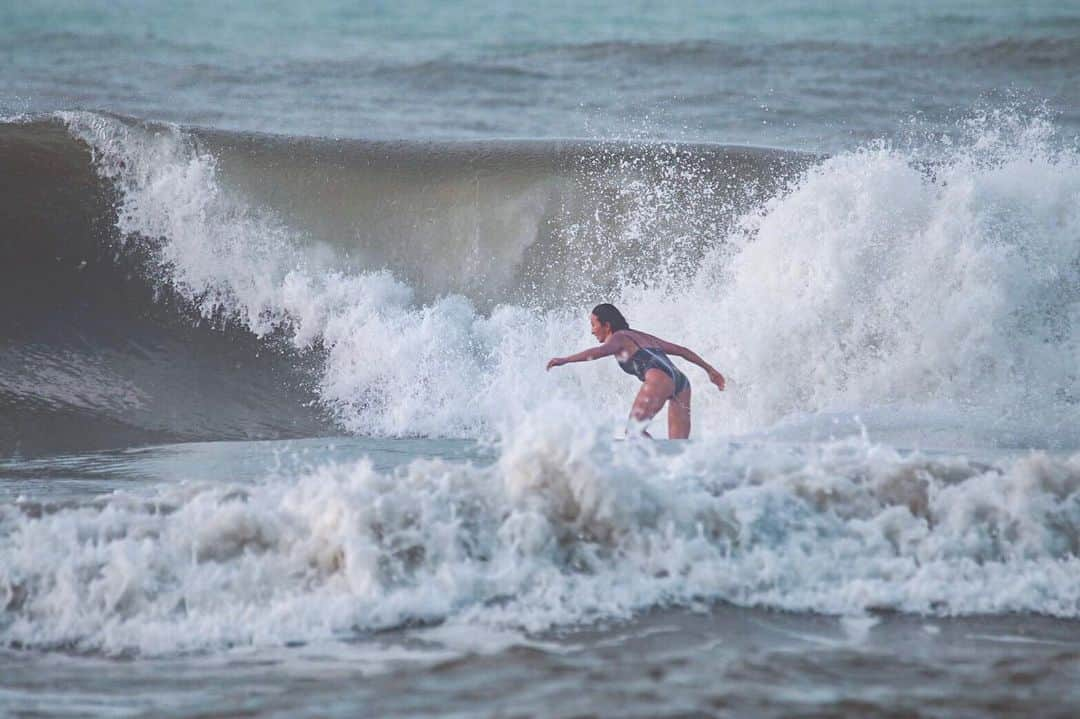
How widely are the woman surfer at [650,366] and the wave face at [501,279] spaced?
901mm

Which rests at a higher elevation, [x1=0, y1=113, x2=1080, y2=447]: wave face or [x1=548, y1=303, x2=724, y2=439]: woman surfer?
[x1=0, y1=113, x2=1080, y2=447]: wave face

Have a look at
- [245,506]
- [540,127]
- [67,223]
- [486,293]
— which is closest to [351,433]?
[486,293]

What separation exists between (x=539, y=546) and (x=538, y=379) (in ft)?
15.0

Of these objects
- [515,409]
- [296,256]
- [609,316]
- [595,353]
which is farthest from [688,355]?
[296,256]

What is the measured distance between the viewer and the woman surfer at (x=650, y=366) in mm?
7398

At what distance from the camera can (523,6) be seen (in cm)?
2398

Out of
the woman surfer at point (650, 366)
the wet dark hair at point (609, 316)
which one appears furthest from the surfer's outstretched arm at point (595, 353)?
the wet dark hair at point (609, 316)

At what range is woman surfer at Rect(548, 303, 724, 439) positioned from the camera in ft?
24.3

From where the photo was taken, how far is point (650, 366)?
7.43 metres

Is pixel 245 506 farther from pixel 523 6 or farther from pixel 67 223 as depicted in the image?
pixel 523 6

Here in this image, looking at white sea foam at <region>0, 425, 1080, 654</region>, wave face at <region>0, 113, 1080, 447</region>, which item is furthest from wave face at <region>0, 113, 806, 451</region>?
white sea foam at <region>0, 425, 1080, 654</region>

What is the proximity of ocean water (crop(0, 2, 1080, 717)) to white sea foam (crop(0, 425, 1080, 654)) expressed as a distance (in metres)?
0.01

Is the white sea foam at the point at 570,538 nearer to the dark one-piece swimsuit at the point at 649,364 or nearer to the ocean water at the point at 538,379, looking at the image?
the ocean water at the point at 538,379

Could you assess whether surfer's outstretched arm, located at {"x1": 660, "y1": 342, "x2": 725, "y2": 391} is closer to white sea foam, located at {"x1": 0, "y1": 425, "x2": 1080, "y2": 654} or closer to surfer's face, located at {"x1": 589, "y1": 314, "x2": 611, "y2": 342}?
surfer's face, located at {"x1": 589, "y1": 314, "x2": 611, "y2": 342}
